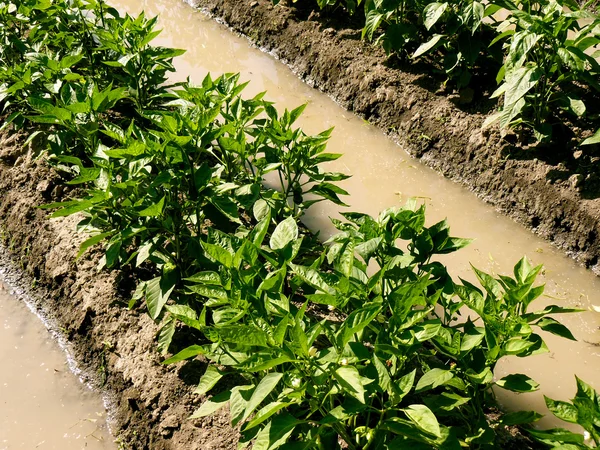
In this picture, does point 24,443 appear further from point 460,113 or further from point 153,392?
point 460,113

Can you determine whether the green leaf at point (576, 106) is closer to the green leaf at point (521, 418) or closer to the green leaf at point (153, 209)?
the green leaf at point (521, 418)

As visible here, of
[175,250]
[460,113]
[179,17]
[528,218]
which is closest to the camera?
[175,250]

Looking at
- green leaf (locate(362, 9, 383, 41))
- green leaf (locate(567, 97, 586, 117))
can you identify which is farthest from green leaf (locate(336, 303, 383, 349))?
green leaf (locate(362, 9, 383, 41))

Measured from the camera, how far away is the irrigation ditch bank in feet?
13.7

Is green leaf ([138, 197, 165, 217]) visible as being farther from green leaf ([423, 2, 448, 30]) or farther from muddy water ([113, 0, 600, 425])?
green leaf ([423, 2, 448, 30])

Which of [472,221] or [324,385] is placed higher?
[472,221]

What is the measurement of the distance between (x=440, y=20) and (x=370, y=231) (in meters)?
3.18

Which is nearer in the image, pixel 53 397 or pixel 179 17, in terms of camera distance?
pixel 53 397

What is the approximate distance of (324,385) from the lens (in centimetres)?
227

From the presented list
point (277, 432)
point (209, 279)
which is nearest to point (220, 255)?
point (209, 279)

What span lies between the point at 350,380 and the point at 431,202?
9.08ft

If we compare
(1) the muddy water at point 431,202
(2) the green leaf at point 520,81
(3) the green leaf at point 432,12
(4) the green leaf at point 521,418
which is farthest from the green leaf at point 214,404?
(3) the green leaf at point 432,12

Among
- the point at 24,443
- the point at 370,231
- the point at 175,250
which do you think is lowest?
the point at 24,443

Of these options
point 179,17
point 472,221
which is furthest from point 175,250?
point 179,17
